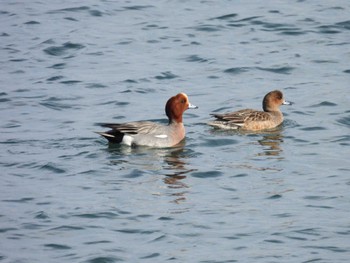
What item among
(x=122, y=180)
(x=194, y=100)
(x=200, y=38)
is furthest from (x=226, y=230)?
(x=200, y=38)

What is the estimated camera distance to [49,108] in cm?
1742

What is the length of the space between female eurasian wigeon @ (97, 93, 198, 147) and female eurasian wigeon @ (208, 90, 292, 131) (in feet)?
1.64

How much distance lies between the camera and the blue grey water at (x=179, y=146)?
11.5 metres

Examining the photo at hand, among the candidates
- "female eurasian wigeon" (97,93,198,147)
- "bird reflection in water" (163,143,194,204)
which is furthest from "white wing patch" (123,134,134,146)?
"bird reflection in water" (163,143,194,204)

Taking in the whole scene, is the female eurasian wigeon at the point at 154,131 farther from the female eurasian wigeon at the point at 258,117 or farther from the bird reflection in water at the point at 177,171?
the female eurasian wigeon at the point at 258,117

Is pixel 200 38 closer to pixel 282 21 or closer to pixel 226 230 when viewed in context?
pixel 282 21

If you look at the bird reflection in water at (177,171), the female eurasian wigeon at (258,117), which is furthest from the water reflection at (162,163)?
the female eurasian wigeon at (258,117)

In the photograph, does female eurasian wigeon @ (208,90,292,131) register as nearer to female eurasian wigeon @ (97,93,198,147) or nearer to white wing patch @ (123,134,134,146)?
A: female eurasian wigeon @ (97,93,198,147)

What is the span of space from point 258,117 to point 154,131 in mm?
1732

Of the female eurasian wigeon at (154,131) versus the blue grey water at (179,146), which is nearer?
the blue grey water at (179,146)

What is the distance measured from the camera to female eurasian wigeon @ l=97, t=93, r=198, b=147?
15328 millimetres

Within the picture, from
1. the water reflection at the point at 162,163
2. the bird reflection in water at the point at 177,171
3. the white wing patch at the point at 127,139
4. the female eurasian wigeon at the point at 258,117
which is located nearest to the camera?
the bird reflection in water at the point at 177,171

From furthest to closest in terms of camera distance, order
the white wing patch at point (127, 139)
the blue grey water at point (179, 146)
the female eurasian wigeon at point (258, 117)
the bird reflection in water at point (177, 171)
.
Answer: the female eurasian wigeon at point (258, 117)
the white wing patch at point (127, 139)
the bird reflection in water at point (177, 171)
the blue grey water at point (179, 146)

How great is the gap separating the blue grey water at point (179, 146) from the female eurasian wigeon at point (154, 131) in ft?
0.53
